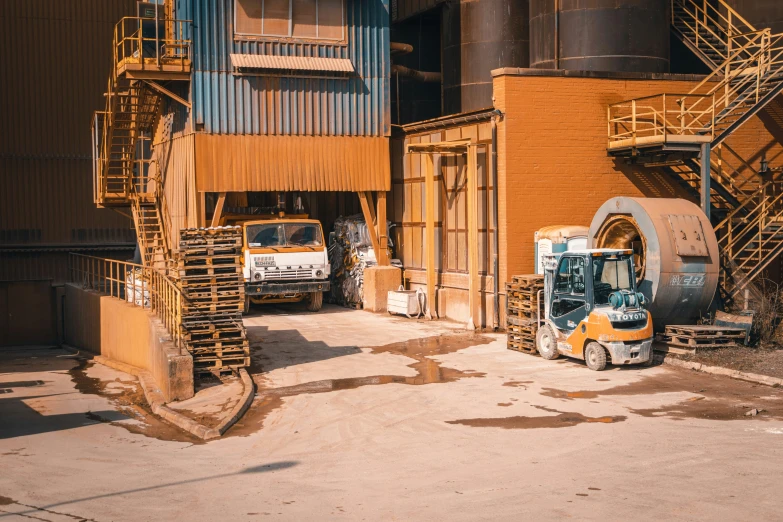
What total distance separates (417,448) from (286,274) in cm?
1447

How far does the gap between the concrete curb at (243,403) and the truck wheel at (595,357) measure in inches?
234

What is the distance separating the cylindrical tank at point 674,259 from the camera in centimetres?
1834

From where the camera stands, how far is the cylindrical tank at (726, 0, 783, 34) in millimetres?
26266

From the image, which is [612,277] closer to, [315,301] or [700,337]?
[700,337]

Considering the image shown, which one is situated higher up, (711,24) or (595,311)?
(711,24)

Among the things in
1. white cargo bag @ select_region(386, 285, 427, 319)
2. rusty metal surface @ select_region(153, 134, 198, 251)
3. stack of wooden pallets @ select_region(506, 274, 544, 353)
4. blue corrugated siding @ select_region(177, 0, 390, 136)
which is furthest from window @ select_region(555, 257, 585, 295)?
blue corrugated siding @ select_region(177, 0, 390, 136)

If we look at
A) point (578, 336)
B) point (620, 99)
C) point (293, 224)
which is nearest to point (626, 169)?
point (620, 99)

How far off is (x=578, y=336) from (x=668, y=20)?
494 inches

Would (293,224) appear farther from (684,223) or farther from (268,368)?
(684,223)

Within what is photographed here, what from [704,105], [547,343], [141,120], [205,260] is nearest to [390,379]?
[547,343]

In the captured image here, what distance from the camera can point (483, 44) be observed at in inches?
1209

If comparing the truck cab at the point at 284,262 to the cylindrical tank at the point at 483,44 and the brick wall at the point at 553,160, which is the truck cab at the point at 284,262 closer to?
the brick wall at the point at 553,160

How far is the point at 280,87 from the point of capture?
26875 mm

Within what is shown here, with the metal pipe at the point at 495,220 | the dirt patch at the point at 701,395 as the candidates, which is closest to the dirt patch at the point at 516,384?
the dirt patch at the point at 701,395
